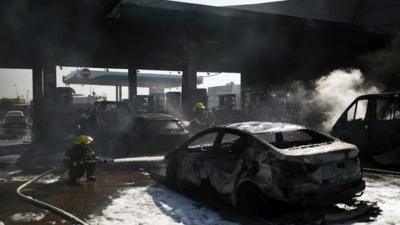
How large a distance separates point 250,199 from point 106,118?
10.3 m

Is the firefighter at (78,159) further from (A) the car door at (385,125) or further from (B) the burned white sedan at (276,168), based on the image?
(A) the car door at (385,125)

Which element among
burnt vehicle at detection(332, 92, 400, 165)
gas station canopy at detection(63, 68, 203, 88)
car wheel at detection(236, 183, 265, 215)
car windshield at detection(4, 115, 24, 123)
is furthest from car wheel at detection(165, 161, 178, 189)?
gas station canopy at detection(63, 68, 203, 88)

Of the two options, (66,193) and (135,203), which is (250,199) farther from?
(66,193)

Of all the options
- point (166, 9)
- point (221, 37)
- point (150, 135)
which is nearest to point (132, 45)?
point (221, 37)

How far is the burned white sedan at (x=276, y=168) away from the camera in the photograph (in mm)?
5285

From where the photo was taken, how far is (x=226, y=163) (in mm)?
6148

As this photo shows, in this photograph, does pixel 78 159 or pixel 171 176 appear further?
pixel 78 159

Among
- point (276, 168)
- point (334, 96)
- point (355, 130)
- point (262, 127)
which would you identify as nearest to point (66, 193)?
point (262, 127)

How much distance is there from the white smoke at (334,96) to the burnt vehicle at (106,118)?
918 cm

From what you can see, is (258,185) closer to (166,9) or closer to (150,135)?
(150,135)

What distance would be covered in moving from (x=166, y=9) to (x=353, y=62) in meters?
15.5

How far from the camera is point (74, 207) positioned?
6555 millimetres

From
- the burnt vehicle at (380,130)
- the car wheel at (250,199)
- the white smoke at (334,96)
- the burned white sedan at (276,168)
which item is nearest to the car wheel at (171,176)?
the burned white sedan at (276,168)

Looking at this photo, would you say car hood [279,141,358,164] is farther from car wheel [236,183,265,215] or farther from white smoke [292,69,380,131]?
white smoke [292,69,380,131]
